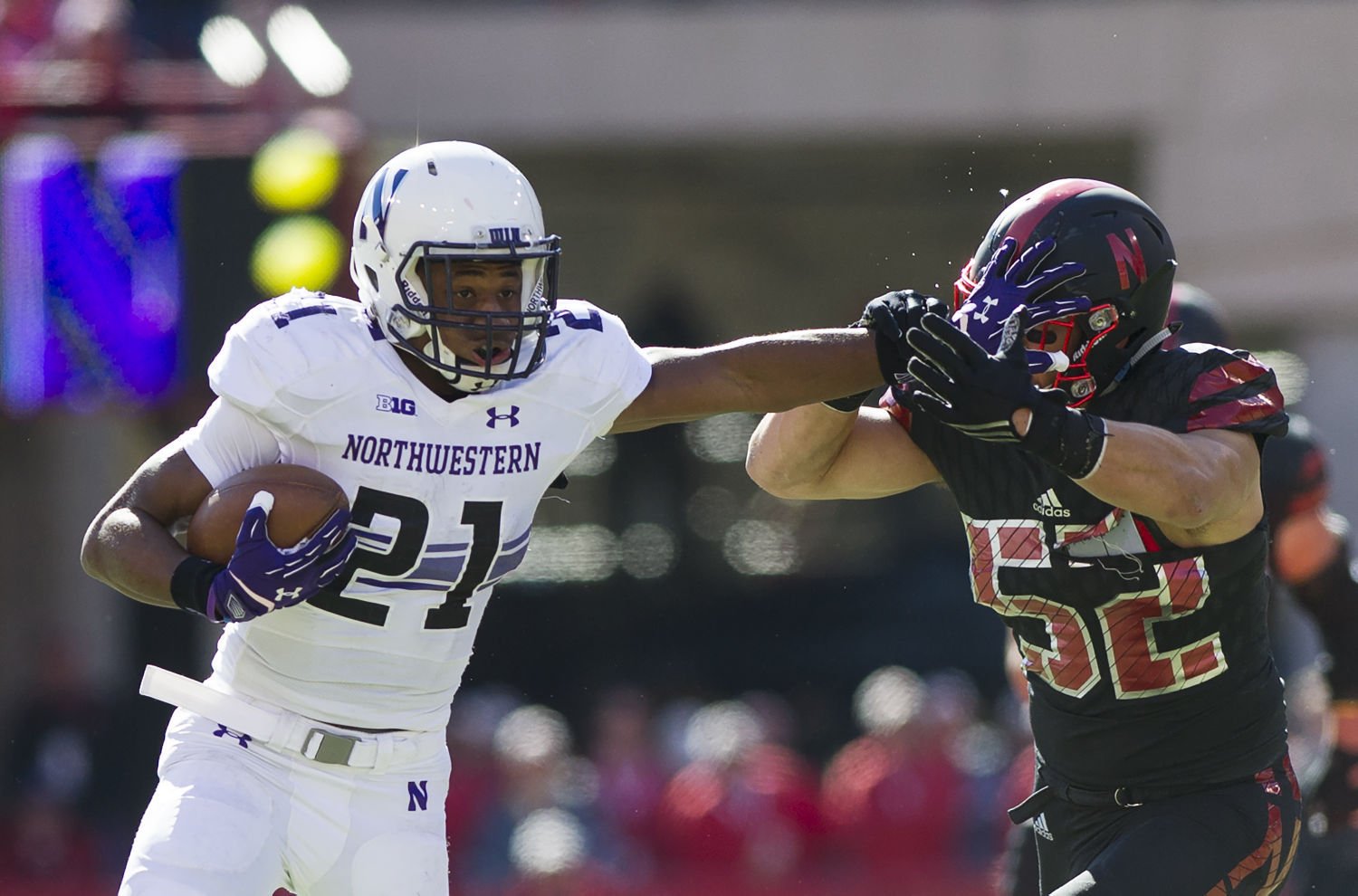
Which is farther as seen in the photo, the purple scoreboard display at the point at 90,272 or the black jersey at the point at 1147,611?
the purple scoreboard display at the point at 90,272

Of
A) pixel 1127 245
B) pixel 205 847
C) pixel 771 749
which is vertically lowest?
pixel 771 749

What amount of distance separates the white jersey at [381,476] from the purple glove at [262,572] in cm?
19

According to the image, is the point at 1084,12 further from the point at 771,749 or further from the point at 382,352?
the point at 382,352

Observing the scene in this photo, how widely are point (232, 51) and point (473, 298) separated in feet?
20.9

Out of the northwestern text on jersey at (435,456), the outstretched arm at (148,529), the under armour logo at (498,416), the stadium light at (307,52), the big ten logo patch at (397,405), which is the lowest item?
the outstretched arm at (148,529)

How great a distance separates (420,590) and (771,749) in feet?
16.4

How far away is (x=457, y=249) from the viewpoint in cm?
322

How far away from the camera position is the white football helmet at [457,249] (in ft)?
10.5

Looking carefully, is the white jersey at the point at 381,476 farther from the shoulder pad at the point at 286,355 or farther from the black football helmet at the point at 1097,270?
the black football helmet at the point at 1097,270

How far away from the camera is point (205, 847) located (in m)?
2.97

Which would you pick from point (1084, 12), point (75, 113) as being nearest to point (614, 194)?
point (1084, 12)

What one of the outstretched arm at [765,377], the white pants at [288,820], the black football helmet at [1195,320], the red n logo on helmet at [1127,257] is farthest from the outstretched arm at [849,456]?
the black football helmet at [1195,320]

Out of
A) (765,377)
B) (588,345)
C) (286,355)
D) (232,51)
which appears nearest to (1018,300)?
(765,377)

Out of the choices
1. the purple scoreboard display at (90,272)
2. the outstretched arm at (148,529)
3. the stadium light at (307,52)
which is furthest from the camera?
the stadium light at (307,52)
